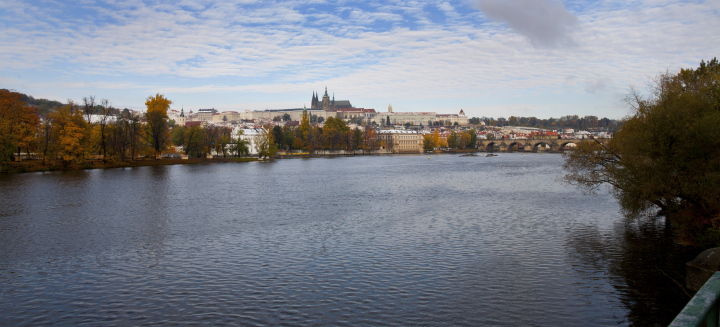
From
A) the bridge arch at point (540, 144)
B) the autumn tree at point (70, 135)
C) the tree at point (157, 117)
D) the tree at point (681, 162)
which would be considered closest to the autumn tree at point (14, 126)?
the autumn tree at point (70, 135)

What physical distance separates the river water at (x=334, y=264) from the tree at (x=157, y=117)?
40.7 meters

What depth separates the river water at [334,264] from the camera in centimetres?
1223

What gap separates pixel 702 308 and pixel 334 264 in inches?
549

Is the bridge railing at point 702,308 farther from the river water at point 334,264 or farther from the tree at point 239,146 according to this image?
the tree at point 239,146

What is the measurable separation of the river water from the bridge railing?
8.46 meters

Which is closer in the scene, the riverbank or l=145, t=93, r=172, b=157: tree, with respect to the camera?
the riverbank

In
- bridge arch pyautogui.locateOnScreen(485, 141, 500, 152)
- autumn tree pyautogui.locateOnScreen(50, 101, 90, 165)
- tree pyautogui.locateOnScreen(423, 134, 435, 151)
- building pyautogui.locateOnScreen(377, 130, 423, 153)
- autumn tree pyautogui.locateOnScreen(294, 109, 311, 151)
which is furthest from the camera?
bridge arch pyautogui.locateOnScreen(485, 141, 500, 152)

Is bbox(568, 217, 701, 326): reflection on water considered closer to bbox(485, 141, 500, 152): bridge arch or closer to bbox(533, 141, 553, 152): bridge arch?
bbox(533, 141, 553, 152): bridge arch

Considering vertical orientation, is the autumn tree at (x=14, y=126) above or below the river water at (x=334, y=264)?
above

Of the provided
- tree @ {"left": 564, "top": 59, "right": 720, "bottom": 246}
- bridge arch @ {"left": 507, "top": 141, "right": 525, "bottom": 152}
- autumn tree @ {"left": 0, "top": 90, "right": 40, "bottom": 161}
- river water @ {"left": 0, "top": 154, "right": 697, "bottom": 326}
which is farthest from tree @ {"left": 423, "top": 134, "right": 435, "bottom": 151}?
tree @ {"left": 564, "top": 59, "right": 720, "bottom": 246}

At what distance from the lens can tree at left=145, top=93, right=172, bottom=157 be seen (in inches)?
2785

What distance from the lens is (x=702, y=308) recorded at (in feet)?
10.0

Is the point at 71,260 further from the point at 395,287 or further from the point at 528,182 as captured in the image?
the point at 528,182

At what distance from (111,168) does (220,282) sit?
183 ft
